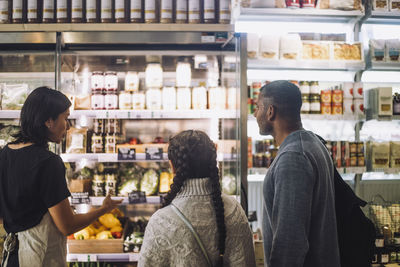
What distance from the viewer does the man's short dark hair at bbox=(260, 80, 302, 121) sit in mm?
1692

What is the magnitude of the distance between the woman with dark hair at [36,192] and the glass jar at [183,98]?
1249 millimetres

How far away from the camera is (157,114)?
2906mm

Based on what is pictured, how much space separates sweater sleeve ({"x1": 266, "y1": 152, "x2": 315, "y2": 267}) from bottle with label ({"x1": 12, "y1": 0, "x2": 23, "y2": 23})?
8.19 feet

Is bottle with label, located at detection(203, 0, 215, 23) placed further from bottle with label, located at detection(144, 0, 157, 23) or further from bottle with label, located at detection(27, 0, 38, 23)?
bottle with label, located at detection(27, 0, 38, 23)

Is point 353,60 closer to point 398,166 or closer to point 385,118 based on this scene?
point 385,118

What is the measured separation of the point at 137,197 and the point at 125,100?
0.80 meters

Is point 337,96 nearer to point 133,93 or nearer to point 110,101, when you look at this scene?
point 133,93

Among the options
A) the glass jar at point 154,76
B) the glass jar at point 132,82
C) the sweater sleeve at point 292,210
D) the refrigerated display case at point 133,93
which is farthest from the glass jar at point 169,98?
the sweater sleeve at point 292,210

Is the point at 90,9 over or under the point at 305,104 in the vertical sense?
over

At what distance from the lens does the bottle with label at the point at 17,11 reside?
9.59ft

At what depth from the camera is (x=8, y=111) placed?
287 cm

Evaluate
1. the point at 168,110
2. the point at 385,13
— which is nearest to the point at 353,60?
the point at 385,13

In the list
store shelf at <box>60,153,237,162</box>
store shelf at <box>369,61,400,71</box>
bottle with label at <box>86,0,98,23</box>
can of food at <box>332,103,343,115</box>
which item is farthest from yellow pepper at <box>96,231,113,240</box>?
store shelf at <box>369,61,400,71</box>

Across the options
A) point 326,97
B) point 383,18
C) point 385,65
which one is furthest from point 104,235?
point 383,18
